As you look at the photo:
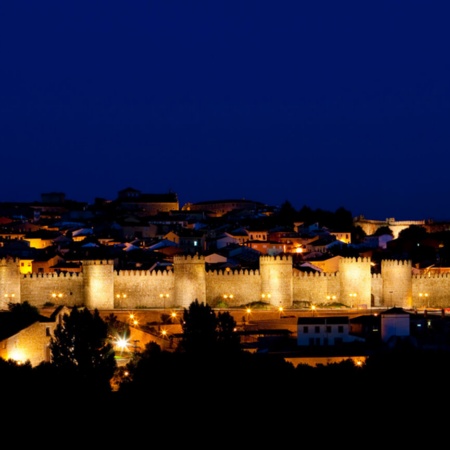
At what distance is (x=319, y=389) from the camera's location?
25.1m

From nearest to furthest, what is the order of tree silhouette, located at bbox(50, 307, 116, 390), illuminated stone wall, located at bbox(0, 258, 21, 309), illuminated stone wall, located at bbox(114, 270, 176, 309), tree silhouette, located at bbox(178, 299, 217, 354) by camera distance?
tree silhouette, located at bbox(50, 307, 116, 390) < tree silhouette, located at bbox(178, 299, 217, 354) < illuminated stone wall, located at bbox(0, 258, 21, 309) < illuminated stone wall, located at bbox(114, 270, 176, 309)

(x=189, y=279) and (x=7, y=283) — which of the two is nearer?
(x=7, y=283)

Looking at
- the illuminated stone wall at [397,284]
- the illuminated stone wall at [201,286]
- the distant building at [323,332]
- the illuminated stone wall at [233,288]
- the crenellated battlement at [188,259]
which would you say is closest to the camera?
the distant building at [323,332]

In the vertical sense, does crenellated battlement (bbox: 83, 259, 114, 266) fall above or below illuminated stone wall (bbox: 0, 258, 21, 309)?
above

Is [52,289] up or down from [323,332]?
up

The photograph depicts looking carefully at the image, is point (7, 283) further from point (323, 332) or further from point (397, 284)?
point (397, 284)

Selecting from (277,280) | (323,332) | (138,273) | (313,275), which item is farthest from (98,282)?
(323,332)

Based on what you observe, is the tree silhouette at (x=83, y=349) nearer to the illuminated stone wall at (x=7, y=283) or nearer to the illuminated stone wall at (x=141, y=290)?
the illuminated stone wall at (x=7, y=283)

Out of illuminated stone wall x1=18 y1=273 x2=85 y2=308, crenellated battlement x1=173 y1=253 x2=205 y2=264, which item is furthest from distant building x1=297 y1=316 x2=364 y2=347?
illuminated stone wall x1=18 y1=273 x2=85 y2=308

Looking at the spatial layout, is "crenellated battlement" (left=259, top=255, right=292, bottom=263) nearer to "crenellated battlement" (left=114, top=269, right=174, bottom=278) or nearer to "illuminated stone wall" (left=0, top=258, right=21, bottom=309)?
"crenellated battlement" (left=114, top=269, right=174, bottom=278)

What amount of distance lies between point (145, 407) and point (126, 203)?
46.4m

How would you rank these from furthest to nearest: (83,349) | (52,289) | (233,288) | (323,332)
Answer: (233,288), (52,289), (323,332), (83,349)

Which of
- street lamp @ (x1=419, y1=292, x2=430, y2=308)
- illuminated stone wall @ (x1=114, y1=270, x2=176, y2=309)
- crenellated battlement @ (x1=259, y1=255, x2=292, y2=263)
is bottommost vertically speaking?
street lamp @ (x1=419, y1=292, x2=430, y2=308)

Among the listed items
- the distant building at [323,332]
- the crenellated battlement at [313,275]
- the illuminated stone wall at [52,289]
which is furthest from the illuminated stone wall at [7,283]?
the distant building at [323,332]
